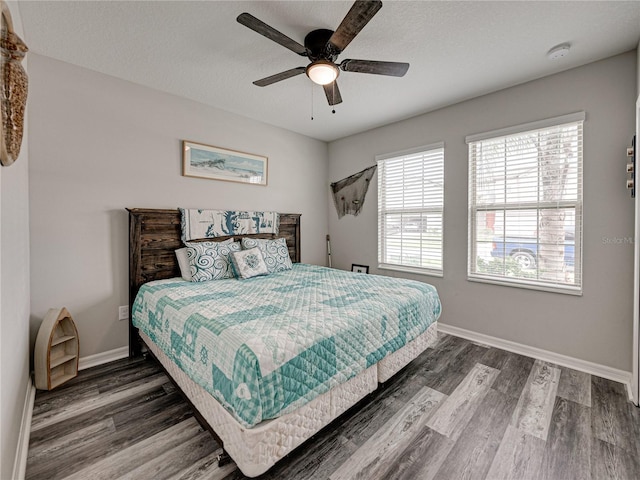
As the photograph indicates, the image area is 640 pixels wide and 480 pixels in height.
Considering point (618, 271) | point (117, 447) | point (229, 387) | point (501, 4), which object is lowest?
point (117, 447)

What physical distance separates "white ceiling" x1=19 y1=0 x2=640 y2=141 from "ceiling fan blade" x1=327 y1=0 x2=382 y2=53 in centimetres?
23

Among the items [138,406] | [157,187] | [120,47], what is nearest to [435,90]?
[120,47]

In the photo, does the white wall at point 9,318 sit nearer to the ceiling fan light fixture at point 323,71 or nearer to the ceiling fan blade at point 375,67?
the ceiling fan light fixture at point 323,71

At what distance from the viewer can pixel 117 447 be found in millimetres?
1562

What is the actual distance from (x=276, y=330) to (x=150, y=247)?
1953 mm

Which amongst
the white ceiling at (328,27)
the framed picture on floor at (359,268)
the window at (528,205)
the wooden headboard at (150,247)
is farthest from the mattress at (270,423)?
the white ceiling at (328,27)

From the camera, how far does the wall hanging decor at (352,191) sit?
4.04 metres

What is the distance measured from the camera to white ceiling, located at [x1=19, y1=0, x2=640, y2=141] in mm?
1771

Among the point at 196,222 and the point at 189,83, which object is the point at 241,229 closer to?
the point at 196,222

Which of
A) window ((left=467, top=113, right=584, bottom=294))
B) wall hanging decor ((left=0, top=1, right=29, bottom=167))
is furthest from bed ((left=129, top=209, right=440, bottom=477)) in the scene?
wall hanging decor ((left=0, top=1, right=29, bottom=167))

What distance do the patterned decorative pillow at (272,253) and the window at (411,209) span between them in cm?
138

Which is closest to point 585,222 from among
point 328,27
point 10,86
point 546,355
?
point 546,355

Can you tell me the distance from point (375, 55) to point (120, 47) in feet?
6.47

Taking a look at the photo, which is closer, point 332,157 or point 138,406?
point 138,406
